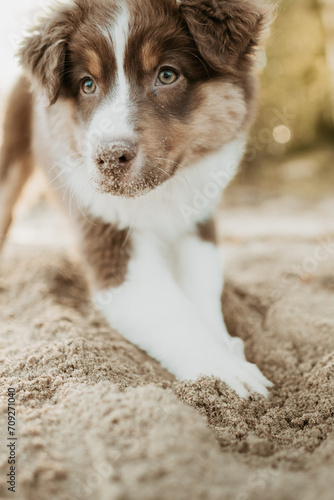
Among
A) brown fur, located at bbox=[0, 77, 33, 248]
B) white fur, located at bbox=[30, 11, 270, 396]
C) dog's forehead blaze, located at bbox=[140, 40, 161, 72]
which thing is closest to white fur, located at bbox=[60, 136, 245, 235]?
white fur, located at bbox=[30, 11, 270, 396]

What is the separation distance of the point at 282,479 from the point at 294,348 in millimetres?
1180

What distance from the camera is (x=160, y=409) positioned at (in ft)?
5.29

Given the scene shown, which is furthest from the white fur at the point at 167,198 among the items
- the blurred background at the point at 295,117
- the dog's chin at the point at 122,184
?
the blurred background at the point at 295,117

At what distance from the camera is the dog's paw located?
2.13 m

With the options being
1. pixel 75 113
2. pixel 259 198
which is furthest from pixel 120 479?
pixel 259 198

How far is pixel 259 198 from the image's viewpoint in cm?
659

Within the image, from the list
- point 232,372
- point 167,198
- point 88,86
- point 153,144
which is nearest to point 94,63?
point 88,86

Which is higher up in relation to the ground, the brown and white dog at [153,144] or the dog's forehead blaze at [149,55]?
the dog's forehead blaze at [149,55]

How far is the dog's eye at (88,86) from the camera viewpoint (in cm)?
249

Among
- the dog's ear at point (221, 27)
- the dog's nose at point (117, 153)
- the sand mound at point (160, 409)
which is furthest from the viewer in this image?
the dog's ear at point (221, 27)

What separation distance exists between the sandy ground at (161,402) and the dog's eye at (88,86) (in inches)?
48.2

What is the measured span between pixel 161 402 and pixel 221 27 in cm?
186

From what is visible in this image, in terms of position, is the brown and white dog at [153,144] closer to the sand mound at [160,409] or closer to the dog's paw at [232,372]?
the dog's paw at [232,372]

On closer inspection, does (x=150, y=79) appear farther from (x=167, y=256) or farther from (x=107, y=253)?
(x=167, y=256)
